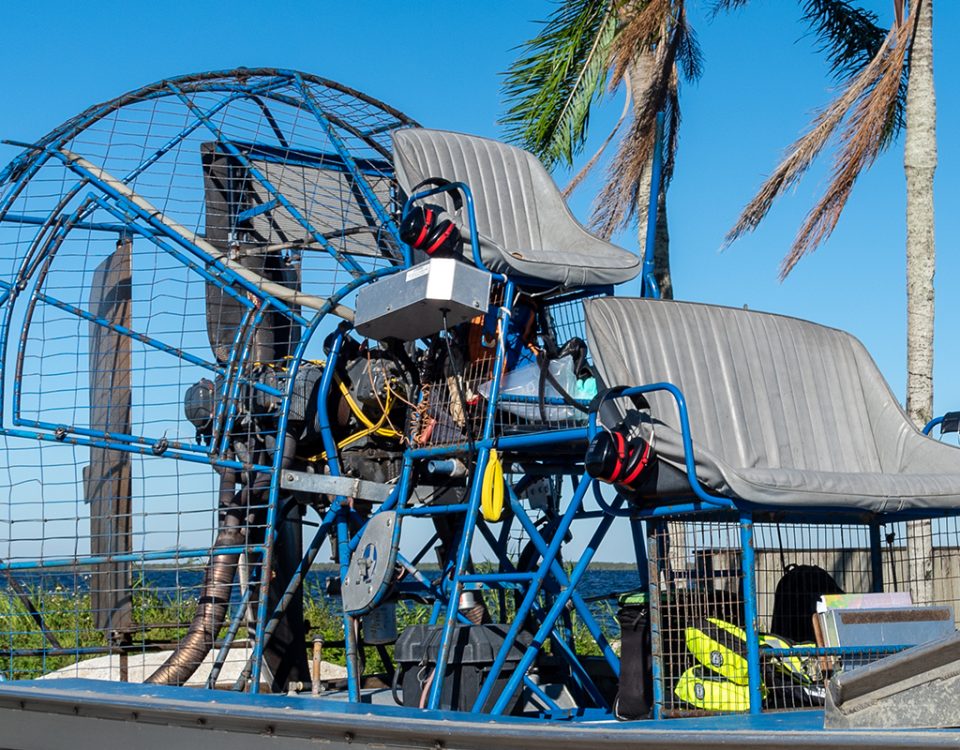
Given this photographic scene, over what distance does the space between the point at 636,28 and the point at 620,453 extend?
8.09 metres

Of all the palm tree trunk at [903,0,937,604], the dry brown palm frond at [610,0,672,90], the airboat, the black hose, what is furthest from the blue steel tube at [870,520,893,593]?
the dry brown palm frond at [610,0,672,90]

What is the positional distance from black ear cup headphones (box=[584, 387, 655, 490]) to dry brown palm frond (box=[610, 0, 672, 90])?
7625 millimetres

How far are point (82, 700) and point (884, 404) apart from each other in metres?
4.89

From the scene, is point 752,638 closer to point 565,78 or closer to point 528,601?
point 528,601

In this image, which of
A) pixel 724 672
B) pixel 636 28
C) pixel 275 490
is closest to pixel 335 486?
pixel 275 490

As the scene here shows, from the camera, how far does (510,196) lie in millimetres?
8867

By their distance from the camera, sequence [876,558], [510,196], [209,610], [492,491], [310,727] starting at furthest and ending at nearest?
[510,196] < [209,610] < [876,558] < [492,491] < [310,727]

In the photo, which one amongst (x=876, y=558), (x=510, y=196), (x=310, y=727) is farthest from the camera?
(x=510, y=196)

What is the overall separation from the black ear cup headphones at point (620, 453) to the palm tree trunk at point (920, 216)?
6.30 m

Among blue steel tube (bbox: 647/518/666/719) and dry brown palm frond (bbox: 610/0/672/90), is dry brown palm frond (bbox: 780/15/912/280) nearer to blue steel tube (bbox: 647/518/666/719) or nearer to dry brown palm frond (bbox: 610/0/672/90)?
dry brown palm frond (bbox: 610/0/672/90)

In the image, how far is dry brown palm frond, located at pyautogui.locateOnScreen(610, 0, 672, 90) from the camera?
12992 millimetres

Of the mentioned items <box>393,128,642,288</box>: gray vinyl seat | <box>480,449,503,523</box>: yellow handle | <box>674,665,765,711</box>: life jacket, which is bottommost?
<box>674,665,765,711</box>: life jacket

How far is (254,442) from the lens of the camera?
8500 mm

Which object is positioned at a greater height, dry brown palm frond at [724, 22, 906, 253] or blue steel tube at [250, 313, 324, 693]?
dry brown palm frond at [724, 22, 906, 253]
